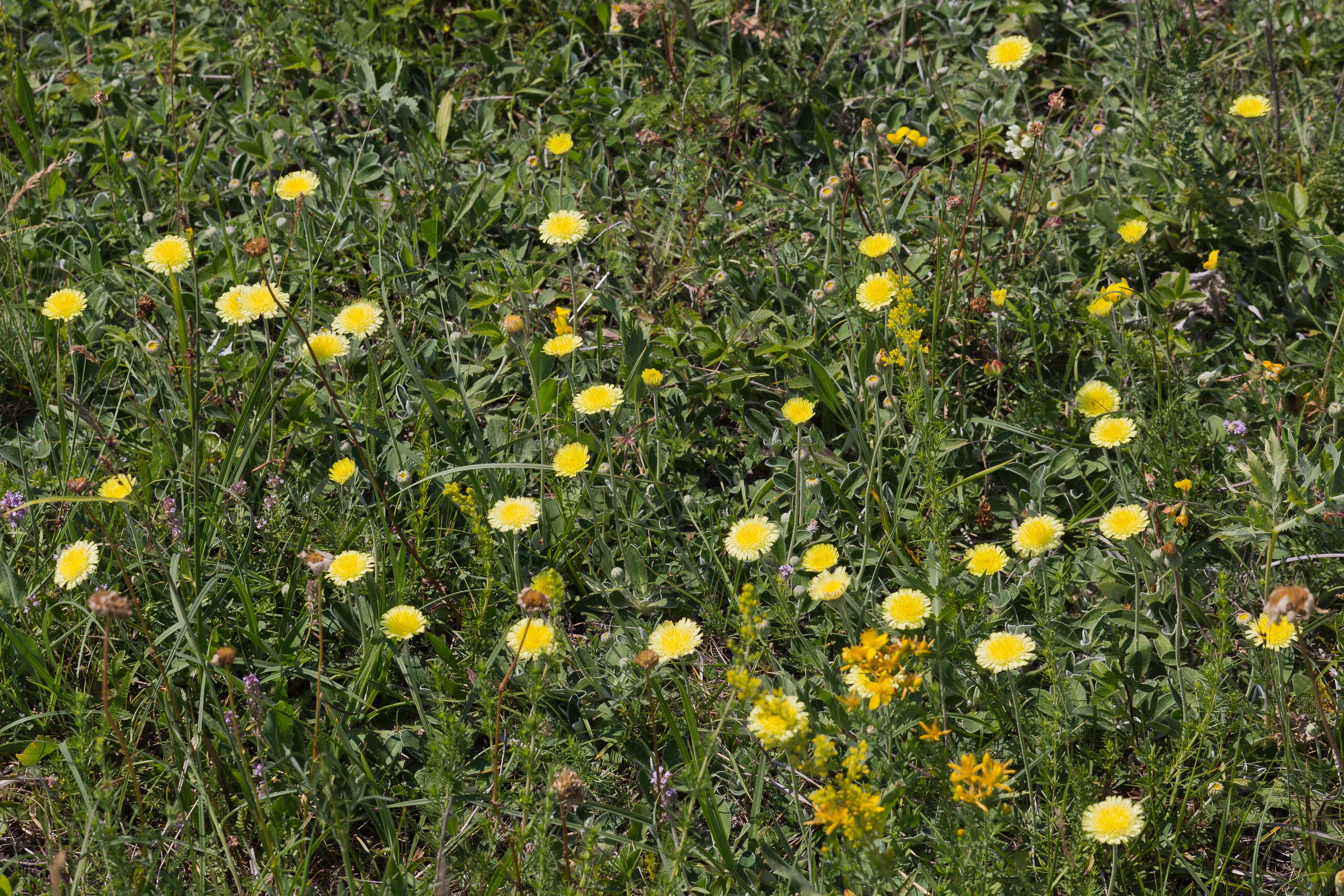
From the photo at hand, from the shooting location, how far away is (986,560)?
2.11 m

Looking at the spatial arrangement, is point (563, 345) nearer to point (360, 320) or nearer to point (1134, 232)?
point (360, 320)

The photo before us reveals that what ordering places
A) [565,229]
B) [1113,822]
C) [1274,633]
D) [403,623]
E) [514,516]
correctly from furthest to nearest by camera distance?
[565,229]
[514,516]
[403,623]
[1274,633]
[1113,822]

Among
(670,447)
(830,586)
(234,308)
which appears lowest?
(670,447)

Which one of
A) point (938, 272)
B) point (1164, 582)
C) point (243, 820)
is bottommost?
point (243, 820)

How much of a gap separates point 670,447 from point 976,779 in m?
1.24

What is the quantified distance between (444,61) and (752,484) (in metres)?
2.06

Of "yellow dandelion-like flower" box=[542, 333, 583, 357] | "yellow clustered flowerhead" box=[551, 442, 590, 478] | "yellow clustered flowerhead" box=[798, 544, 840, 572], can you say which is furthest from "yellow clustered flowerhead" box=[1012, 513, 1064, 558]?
"yellow dandelion-like flower" box=[542, 333, 583, 357]

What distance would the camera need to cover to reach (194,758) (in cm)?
208

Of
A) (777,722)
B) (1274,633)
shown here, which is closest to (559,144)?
(777,722)

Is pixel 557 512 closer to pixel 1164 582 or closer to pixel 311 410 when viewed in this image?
pixel 311 410

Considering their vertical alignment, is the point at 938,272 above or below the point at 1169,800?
above

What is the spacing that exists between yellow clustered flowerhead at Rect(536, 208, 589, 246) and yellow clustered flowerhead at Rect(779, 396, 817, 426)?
705 millimetres

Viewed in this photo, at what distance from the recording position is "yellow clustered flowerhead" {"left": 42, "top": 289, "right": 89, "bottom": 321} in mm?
2670

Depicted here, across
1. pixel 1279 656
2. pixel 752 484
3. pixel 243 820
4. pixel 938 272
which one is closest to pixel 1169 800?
pixel 1279 656
